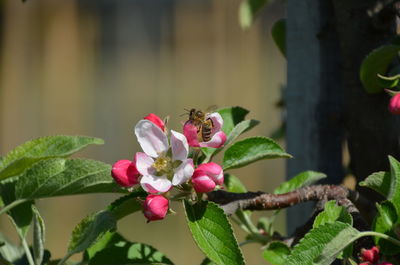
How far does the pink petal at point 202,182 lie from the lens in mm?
738

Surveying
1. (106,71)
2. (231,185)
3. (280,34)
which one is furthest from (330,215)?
(106,71)

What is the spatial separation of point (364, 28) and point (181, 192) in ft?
1.41

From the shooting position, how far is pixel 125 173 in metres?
0.76

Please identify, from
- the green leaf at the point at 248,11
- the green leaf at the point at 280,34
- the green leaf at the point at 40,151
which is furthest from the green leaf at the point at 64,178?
the green leaf at the point at 248,11

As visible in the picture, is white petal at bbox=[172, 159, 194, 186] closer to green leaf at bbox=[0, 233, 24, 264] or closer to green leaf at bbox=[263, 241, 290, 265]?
green leaf at bbox=[263, 241, 290, 265]

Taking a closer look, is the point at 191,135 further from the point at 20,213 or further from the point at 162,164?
the point at 20,213

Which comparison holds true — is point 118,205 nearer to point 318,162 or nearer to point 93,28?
point 318,162

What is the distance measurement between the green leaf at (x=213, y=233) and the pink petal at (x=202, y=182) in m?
0.04

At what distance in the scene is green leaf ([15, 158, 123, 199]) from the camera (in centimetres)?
82

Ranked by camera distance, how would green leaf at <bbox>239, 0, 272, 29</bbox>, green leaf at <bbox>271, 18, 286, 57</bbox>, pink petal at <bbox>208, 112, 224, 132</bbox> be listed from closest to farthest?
pink petal at <bbox>208, 112, 224, 132</bbox> < green leaf at <bbox>271, 18, 286, 57</bbox> < green leaf at <bbox>239, 0, 272, 29</bbox>

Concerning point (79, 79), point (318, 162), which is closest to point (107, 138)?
point (79, 79)

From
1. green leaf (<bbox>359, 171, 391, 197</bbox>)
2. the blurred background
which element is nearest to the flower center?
green leaf (<bbox>359, 171, 391, 197</bbox>)

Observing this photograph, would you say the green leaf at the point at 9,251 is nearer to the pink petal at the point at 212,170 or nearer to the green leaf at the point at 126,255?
the green leaf at the point at 126,255

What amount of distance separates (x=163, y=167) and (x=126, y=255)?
0.58 ft
